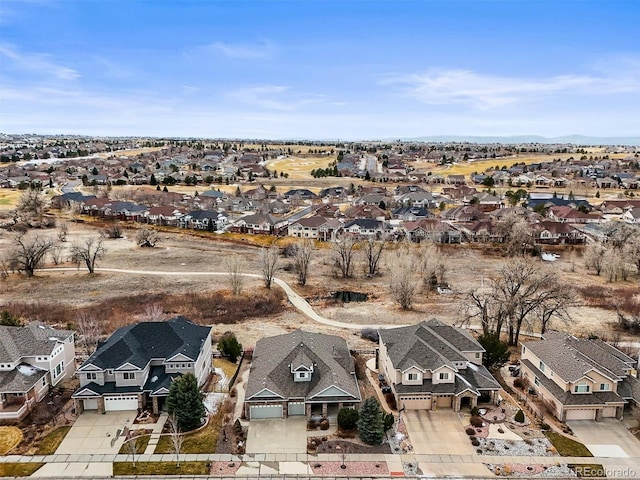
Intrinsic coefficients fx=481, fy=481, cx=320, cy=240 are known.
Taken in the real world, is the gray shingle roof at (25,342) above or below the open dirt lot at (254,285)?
above

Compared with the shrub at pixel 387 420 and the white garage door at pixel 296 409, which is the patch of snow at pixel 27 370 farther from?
the shrub at pixel 387 420

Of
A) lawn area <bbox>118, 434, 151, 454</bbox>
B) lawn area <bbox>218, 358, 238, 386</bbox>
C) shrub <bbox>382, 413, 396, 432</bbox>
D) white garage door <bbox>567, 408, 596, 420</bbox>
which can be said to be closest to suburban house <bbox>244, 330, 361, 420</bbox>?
shrub <bbox>382, 413, 396, 432</bbox>

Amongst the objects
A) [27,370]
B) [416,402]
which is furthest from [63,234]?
[416,402]

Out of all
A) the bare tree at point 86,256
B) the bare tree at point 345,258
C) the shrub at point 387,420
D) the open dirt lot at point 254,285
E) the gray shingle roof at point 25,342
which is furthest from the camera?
the bare tree at point 345,258

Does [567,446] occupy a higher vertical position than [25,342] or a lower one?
lower

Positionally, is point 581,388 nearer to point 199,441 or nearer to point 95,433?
point 199,441

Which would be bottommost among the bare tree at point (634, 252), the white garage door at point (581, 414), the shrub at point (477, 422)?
the shrub at point (477, 422)

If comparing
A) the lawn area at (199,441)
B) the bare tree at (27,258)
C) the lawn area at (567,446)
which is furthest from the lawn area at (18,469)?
the bare tree at (27,258)
